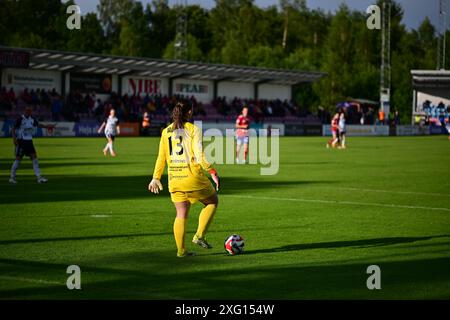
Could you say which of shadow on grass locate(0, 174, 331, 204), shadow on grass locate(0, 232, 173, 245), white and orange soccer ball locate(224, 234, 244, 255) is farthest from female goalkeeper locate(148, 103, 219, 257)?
shadow on grass locate(0, 174, 331, 204)

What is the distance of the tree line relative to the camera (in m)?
101

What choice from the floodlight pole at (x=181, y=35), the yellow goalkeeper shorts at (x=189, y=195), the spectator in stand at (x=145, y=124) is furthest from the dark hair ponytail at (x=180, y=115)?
the floodlight pole at (x=181, y=35)

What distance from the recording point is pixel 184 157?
10.7 m

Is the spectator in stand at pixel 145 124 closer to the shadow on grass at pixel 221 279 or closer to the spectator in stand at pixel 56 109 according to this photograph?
the spectator in stand at pixel 56 109

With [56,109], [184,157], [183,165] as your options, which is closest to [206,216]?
[183,165]

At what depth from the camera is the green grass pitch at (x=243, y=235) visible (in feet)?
29.8

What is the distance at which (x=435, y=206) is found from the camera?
17391 millimetres

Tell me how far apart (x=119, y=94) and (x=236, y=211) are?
50.6m

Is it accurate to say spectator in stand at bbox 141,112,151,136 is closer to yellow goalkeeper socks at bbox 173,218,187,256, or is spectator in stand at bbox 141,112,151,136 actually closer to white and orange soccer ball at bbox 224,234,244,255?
white and orange soccer ball at bbox 224,234,244,255

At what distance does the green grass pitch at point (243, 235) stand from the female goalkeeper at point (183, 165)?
0.67m

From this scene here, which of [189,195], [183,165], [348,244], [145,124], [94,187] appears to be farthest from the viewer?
[145,124]

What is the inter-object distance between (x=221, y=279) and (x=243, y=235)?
3560mm

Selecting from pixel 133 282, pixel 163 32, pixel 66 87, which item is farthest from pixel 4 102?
pixel 163 32

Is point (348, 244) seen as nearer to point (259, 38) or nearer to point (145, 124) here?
point (145, 124)
